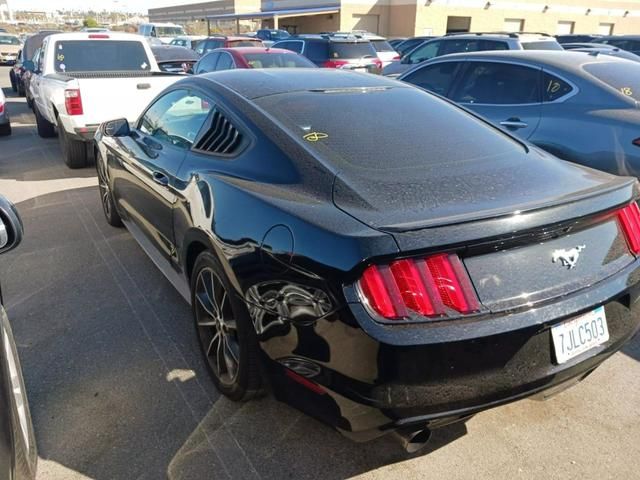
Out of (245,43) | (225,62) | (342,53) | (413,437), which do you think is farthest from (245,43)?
(413,437)

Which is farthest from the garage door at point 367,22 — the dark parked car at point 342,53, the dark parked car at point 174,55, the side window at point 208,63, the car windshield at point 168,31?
the side window at point 208,63

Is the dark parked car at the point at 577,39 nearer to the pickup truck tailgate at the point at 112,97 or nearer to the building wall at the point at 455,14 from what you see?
the pickup truck tailgate at the point at 112,97

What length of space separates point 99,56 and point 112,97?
2.21 m

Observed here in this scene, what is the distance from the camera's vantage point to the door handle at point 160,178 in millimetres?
3148

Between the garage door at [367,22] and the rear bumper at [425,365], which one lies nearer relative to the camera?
the rear bumper at [425,365]

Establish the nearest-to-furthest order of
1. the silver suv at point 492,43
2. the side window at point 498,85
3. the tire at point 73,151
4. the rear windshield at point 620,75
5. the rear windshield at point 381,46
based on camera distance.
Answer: the rear windshield at point 620,75
the side window at point 498,85
the tire at point 73,151
the silver suv at point 492,43
the rear windshield at point 381,46

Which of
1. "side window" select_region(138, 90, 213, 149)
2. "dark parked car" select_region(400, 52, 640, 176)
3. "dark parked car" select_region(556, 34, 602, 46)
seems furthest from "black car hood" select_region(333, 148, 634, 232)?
"dark parked car" select_region(556, 34, 602, 46)

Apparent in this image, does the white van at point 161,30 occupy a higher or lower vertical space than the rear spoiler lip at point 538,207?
lower

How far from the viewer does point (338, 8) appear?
37.0m

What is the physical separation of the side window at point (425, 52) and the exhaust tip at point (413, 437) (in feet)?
32.8

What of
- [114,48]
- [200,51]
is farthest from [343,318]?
[200,51]

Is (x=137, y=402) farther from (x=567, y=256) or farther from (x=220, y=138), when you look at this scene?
(x=567, y=256)

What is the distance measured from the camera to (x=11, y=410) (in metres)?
1.62

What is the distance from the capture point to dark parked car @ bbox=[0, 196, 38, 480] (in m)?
1.48
